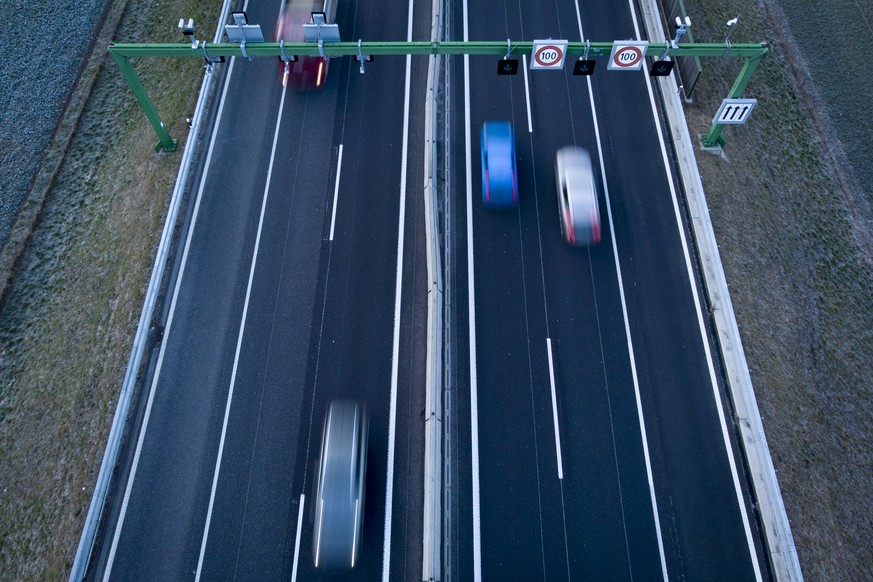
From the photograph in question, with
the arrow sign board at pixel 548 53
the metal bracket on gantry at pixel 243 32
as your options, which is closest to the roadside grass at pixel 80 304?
the metal bracket on gantry at pixel 243 32

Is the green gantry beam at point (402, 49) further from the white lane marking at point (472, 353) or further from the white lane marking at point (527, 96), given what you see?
the white lane marking at point (472, 353)

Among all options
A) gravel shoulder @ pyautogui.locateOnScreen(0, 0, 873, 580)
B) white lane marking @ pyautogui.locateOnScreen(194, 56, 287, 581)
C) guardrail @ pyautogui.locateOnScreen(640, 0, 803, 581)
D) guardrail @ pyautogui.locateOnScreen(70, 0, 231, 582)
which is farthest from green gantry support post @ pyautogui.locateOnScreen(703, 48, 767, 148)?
guardrail @ pyautogui.locateOnScreen(70, 0, 231, 582)

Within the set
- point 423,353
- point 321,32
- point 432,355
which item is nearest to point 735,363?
point 432,355

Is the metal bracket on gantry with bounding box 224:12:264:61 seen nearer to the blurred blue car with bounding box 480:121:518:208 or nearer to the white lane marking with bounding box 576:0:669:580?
the blurred blue car with bounding box 480:121:518:208

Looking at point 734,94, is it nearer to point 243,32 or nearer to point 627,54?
point 627,54

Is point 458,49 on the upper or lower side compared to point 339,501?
upper
